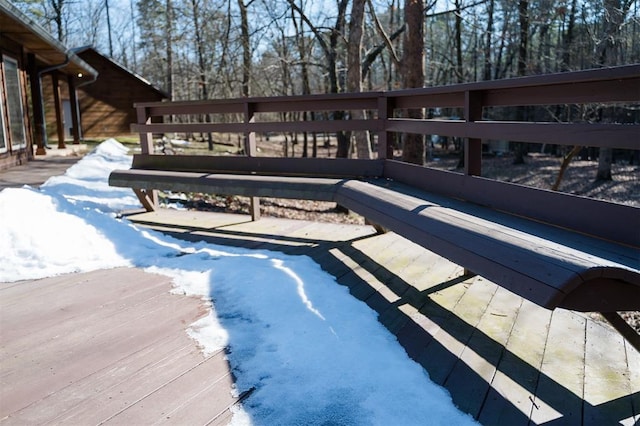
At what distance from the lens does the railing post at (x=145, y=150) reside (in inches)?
231

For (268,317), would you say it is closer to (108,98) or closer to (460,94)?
(460,94)

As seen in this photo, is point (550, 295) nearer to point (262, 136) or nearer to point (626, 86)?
point (626, 86)

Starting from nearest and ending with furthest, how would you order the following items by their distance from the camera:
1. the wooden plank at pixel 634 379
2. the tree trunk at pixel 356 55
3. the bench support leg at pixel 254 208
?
the wooden plank at pixel 634 379
the bench support leg at pixel 254 208
the tree trunk at pixel 356 55

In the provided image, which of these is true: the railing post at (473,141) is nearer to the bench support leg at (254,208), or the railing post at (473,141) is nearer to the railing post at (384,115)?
the railing post at (384,115)

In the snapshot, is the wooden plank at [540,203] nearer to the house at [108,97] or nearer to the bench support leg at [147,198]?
the bench support leg at [147,198]

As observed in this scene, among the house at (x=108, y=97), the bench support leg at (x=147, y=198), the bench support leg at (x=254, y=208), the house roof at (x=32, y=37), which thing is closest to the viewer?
the bench support leg at (x=254, y=208)

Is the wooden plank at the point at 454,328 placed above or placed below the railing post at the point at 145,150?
below

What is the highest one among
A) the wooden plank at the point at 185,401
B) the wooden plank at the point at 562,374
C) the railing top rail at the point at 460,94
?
the railing top rail at the point at 460,94

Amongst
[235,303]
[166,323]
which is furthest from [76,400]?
[235,303]

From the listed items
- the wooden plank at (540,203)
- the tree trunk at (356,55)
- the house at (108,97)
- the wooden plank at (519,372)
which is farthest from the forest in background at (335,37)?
the wooden plank at (519,372)

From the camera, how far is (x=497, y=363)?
2367 mm

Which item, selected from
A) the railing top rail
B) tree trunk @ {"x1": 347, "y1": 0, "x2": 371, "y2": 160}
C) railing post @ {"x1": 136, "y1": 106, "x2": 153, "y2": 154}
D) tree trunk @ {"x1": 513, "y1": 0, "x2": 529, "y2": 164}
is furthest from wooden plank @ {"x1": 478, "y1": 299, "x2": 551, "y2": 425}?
tree trunk @ {"x1": 513, "y1": 0, "x2": 529, "y2": 164}

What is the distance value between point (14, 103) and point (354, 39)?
281 inches

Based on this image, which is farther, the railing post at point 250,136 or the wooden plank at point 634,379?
the railing post at point 250,136
